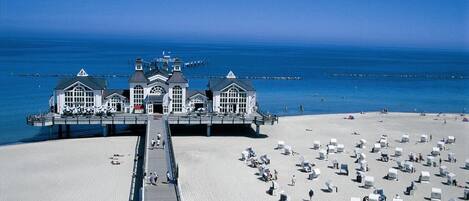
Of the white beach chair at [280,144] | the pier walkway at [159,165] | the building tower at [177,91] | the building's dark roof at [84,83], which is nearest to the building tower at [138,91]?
the building tower at [177,91]

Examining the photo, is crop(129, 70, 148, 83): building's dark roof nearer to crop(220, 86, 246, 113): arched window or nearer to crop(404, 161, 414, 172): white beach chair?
crop(220, 86, 246, 113): arched window

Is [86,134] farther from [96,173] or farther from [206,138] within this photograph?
[96,173]

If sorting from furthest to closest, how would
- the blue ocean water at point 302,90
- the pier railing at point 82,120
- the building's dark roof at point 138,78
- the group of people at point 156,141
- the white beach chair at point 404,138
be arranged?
1. the blue ocean water at point 302,90
2. the building's dark roof at point 138,78
3. the white beach chair at point 404,138
4. the pier railing at point 82,120
5. the group of people at point 156,141

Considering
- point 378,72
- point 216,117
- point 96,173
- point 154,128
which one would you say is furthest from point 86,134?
point 378,72

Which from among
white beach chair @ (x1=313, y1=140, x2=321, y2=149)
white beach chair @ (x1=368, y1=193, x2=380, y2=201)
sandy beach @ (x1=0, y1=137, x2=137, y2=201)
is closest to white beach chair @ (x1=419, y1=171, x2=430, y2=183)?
white beach chair @ (x1=368, y1=193, x2=380, y2=201)

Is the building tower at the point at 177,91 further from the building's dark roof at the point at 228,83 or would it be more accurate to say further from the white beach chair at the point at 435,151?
the white beach chair at the point at 435,151

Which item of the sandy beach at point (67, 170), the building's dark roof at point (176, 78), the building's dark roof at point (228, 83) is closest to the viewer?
the sandy beach at point (67, 170)
